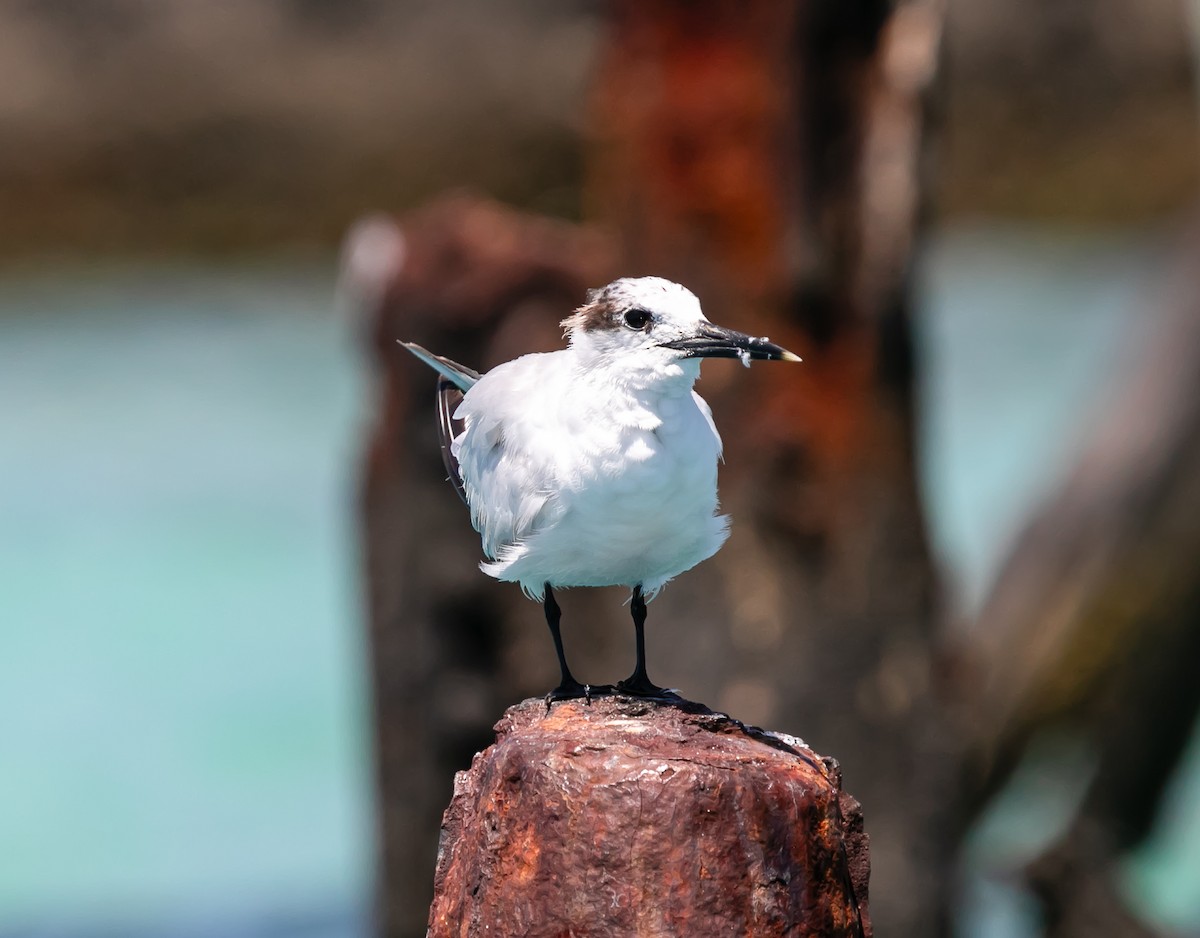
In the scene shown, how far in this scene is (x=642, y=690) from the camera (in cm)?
323

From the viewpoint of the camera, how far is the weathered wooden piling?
270 cm

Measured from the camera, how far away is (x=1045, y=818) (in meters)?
9.42

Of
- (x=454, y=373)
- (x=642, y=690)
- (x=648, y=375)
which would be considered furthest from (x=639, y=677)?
(x=454, y=373)

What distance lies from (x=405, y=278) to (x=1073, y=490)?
4.06m

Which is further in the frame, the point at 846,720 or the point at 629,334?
the point at 846,720

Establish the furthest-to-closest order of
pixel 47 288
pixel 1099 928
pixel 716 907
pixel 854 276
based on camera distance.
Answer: pixel 47 288, pixel 1099 928, pixel 854 276, pixel 716 907

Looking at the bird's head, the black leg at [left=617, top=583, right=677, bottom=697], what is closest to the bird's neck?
the bird's head

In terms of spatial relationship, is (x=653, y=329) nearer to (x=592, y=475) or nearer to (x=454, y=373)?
(x=592, y=475)

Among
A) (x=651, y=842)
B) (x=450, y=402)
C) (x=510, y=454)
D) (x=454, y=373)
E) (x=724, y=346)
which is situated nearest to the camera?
(x=651, y=842)

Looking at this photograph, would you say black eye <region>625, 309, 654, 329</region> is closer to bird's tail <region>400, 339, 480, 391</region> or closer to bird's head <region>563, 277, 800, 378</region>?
bird's head <region>563, 277, 800, 378</region>

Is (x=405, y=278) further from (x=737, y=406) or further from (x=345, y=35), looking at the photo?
(x=345, y=35)

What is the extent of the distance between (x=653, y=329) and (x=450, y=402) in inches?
29.6

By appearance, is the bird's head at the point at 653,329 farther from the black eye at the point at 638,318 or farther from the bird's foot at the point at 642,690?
the bird's foot at the point at 642,690

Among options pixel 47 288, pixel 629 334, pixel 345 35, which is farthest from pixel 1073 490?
pixel 47 288
